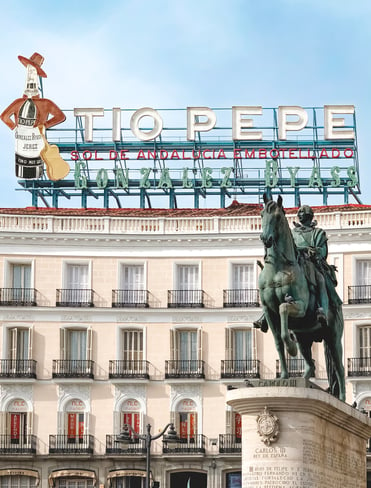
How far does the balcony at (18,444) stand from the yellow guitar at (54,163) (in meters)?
17.3

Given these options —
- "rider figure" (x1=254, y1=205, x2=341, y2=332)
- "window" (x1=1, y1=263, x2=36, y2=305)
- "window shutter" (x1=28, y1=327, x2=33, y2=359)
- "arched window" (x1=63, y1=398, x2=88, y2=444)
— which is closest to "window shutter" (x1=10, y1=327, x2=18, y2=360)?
"window shutter" (x1=28, y1=327, x2=33, y2=359)

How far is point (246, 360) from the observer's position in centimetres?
7794

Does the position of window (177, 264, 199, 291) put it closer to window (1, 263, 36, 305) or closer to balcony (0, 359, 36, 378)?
window (1, 263, 36, 305)

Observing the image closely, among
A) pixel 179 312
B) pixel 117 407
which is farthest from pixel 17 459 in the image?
pixel 179 312

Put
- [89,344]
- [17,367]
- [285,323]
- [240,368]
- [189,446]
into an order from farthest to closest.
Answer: [89,344]
[17,367]
[240,368]
[189,446]
[285,323]

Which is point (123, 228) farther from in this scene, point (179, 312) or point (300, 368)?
point (300, 368)

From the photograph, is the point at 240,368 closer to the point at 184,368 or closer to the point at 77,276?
the point at 184,368

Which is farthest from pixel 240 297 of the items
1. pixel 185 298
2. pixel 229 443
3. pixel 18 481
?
pixel 18 481

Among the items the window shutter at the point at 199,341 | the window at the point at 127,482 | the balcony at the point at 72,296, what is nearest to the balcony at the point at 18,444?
the window at the point at 127,482

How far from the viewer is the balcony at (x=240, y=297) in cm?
7850

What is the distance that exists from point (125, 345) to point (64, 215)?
828 centimetres

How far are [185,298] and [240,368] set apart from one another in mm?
5137

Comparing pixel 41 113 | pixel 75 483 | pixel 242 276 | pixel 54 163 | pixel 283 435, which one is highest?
pixel 41 113

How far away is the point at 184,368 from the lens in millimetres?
78375
